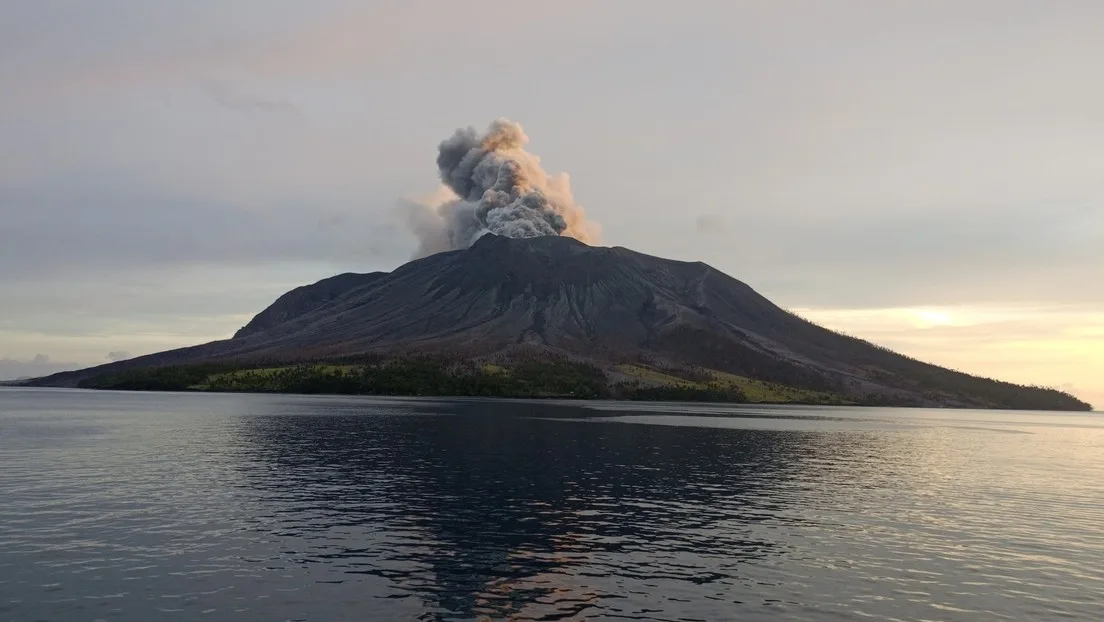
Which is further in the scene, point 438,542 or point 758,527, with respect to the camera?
point 758,527

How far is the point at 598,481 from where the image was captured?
222ft

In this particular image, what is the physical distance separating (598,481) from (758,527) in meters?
20.6

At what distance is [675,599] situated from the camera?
3284 centimetres

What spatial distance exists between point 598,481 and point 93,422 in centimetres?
9731

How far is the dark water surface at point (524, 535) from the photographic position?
32.2 meters

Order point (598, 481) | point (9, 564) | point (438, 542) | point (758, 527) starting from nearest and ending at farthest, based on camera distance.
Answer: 1. point (9, 564)
2. point (438, 542)
3. point (758, 527)
4. point (598, 481)

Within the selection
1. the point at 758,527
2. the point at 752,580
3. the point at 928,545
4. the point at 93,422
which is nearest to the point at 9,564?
the point at 752,580

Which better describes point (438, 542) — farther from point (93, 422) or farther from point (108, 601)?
point (93, 422)

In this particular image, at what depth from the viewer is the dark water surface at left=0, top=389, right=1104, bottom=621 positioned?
105ft

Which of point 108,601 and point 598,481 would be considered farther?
point 598,481

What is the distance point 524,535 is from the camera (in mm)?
44781

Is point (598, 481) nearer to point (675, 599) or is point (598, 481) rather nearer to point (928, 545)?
point (928, 545)

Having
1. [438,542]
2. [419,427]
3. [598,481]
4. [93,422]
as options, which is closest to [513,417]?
[419,427]

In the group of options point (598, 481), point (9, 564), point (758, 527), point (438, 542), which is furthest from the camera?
point (598, 481)
